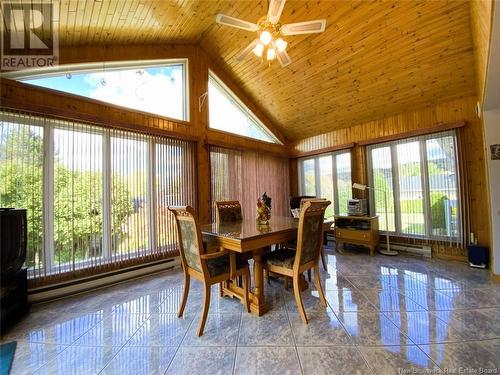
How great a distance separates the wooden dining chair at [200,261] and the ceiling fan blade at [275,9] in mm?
2007

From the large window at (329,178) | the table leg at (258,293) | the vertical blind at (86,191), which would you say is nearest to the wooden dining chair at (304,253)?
the table leg at (258,293)

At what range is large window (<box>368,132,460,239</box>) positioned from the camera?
11.7 feet

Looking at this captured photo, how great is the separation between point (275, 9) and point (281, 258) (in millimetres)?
2451

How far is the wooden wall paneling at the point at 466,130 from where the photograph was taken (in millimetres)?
3322

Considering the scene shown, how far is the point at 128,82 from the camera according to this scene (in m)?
3.38

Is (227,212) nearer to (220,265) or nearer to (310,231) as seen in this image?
(220,265)

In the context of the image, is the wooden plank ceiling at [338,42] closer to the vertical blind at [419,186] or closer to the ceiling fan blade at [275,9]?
the vertical blind at [419,186]

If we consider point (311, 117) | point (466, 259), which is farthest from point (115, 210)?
point (466, 259)

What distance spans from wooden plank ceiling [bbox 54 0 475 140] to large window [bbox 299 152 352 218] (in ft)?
3.49

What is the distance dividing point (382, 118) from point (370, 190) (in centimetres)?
148

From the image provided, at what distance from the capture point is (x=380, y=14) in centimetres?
276

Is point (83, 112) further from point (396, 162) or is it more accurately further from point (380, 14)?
point (396, 162)

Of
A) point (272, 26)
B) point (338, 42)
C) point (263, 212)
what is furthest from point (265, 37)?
point (263, 212)

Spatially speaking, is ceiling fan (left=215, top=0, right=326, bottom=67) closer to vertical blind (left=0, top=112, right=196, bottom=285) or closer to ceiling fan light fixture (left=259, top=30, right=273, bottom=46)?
ceiling fan light fixture (left=259, top=30, right=273, bottom=46)
